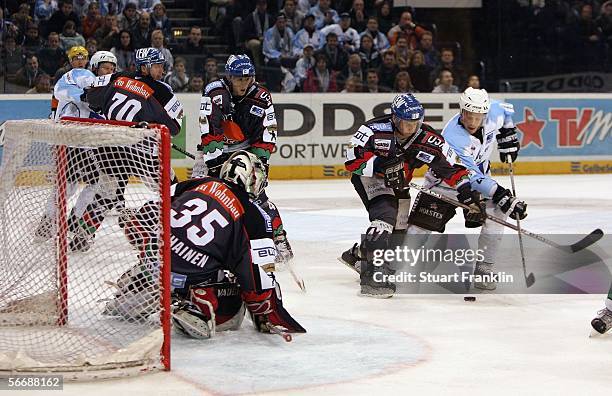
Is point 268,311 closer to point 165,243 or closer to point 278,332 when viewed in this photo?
point 278,332

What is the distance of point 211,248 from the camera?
5.17 metres

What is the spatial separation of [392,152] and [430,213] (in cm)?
48

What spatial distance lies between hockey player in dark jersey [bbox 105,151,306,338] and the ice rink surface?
0.57ft

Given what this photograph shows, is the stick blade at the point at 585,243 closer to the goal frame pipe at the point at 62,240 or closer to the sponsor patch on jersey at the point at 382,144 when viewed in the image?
the sponsor patch on jersey at the point at 382,144

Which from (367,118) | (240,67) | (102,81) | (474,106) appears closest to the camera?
(474,106)

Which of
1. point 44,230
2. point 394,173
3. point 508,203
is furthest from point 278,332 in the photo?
point 508,203

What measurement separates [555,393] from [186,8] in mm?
11485

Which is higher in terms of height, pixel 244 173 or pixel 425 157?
pixel 244 173

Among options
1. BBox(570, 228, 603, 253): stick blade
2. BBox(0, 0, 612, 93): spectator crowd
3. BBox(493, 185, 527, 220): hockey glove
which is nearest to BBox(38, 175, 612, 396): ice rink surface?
BBox(493, 185, 527, 220): hockey glove

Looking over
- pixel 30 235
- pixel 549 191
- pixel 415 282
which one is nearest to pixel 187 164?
pixel 549 191

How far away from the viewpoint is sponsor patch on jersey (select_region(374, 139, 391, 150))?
22.1 ft

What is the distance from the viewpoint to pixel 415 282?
279 inches

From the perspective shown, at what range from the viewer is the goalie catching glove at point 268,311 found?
5.29 meters

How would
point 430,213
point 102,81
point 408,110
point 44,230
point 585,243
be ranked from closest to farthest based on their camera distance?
point 44,230 → point 408,110 → point 430,213 → point 585,243 → point 102,81
